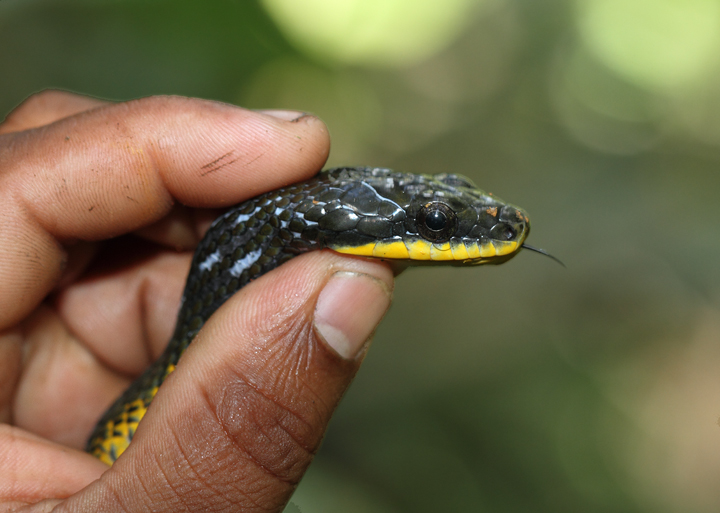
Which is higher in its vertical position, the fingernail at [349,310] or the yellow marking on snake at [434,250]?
the yellow marking on snake at [434,250]

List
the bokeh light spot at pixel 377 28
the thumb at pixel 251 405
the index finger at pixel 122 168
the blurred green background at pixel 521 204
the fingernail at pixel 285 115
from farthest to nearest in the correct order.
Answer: the bokeh light spot at pixel 377 28, the blurred green background at pixel 521 204, the fingernail at pixel 285 115, the index finger at pixel 122 168, the thumb at pixel 251 405

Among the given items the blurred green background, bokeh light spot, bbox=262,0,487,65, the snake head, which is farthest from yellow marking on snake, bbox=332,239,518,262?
bokeh light spot, bbox=262,0,487,65

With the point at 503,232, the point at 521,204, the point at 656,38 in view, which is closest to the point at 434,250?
the point at 503,232

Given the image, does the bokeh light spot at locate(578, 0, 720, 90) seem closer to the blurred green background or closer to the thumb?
the blurred green background

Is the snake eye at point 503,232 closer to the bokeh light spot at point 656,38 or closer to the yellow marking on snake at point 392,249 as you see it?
the yellow marking on snake at point 392,249

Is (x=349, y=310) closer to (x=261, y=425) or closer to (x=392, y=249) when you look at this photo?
(x=392, y=249)

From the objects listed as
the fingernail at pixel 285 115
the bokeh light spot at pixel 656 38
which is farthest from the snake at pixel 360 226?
the bokeh light spot at pixel 656 38
